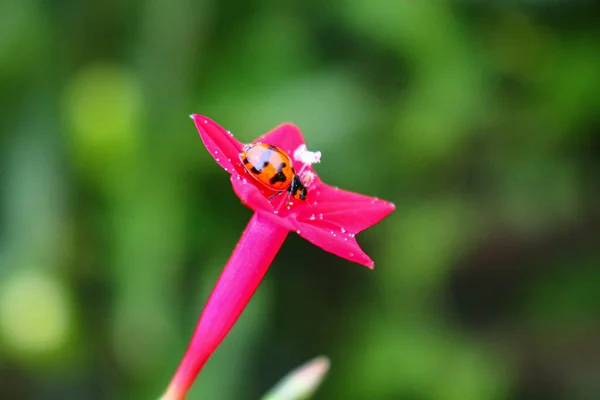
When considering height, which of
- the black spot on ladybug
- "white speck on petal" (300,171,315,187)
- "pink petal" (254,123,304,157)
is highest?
"pink petal" (254,123,304,157)

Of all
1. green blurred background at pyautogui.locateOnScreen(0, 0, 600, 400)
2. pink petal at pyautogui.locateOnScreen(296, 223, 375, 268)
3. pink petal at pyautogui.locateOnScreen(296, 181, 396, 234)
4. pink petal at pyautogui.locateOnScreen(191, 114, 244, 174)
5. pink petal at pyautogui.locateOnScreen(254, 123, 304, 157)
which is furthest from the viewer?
green blurred background at pyautogui.locateOnScreen(0, 0, 600, 400)

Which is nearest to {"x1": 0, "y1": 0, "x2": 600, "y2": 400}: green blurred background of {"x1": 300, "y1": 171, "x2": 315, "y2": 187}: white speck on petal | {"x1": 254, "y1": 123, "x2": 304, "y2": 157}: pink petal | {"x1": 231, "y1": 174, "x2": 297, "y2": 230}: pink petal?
{"x1": 254, "y1": 123, "x2": 304, "y2": 157}: pink petal

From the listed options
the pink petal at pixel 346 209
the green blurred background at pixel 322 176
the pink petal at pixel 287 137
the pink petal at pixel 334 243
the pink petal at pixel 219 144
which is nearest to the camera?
the pink petal at pixel 334 243

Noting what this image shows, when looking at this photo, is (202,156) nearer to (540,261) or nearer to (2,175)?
(2,175)

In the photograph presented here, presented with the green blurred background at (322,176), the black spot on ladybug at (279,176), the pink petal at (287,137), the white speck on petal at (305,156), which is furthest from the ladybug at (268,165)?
the green blurred background at (322,176)

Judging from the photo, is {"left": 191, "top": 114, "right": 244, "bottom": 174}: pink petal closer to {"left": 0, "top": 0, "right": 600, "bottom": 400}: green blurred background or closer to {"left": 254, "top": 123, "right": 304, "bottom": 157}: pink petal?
{"left": 254, "top": 123, "right": 304, "bottom": 157}: pink petal

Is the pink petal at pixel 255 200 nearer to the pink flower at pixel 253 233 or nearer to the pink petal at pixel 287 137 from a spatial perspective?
the pink flower at pixel 253 233

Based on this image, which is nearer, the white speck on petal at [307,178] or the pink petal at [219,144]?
the pink petal at [219,144]
